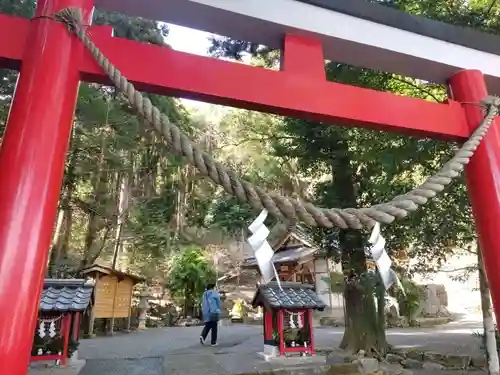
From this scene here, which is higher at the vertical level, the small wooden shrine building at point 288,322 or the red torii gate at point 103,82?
the red torii gate at point 103,82

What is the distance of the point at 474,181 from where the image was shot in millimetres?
2006

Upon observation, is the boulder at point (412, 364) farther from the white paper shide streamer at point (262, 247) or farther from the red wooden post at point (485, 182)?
the white paper shide streamer at point (262, 247)

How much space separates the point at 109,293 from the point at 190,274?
4.12 m

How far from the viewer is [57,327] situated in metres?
5.40

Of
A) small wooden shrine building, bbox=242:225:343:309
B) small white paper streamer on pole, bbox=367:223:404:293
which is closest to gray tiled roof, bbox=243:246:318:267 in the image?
small wooden shrine building, bbox=242:225:343:309

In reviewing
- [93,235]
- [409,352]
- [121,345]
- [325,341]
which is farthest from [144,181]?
[409,352]

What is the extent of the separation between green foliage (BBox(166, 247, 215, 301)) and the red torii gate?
13080 millimetres

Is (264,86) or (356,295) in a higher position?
(264,86)

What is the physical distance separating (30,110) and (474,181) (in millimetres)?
2080

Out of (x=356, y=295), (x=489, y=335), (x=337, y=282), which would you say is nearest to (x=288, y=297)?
(x=337, y=282)

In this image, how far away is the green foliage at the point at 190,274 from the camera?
1445 centimetres

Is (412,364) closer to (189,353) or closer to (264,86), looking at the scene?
(189,353)

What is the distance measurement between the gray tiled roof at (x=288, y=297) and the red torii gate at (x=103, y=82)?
4111 millimetres

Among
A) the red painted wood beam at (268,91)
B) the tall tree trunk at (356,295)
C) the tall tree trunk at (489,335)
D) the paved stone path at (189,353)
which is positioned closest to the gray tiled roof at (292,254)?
the paved stone path at (189,353)
